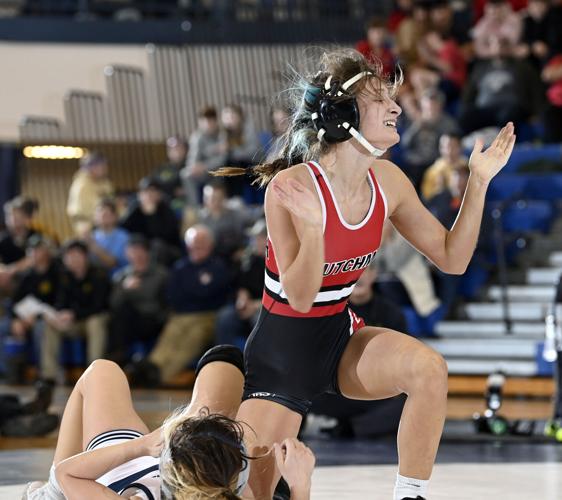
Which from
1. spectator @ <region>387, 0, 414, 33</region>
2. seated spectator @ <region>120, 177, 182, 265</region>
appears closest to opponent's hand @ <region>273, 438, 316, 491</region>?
seated spectator @ <region>120, 177, 182, 265</region>

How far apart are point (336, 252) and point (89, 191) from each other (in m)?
9.31

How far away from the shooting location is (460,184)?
10531 millimetres

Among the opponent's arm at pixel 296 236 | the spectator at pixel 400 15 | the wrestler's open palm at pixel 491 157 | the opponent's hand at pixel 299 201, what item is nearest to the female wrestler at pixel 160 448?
the opponent's arm at pixel 296 236

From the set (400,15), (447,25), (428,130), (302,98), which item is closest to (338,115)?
(302,98)

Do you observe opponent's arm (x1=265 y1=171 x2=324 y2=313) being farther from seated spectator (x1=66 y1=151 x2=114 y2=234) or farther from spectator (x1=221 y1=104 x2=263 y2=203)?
seated spectator (x1=66 y1=151 x2=114 y2=234)

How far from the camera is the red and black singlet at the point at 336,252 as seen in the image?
174 inches

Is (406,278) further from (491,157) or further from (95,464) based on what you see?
(95,464)

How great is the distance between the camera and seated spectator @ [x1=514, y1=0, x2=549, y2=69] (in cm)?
1269

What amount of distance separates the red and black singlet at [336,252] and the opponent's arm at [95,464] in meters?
0.70

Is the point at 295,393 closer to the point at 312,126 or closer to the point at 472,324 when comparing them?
the point at 312,126

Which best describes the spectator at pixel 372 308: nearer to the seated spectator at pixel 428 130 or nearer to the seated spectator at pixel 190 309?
the seated spectator at pixel 190 309

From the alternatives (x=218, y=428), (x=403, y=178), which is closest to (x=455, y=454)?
(x=403, y=178)

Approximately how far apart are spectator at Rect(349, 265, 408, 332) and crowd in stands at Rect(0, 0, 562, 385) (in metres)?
2.03

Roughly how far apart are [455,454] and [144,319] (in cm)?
502
